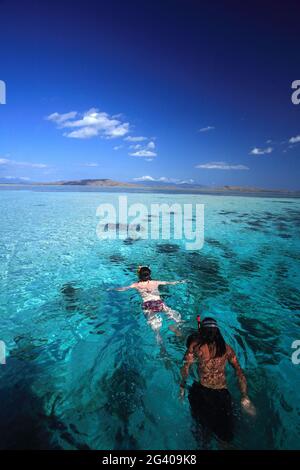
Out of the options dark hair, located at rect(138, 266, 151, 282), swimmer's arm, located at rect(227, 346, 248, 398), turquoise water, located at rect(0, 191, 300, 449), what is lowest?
turquoise water, located at rect(0, 191, 300, 449)

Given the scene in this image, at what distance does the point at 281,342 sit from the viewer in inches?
274

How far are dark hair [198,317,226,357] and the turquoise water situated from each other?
1.33m

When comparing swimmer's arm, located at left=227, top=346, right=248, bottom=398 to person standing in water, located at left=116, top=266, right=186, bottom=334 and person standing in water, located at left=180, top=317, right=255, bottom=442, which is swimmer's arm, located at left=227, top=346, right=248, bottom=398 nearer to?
person standing in water, located at left=180, top=317, right=255, bottom=442

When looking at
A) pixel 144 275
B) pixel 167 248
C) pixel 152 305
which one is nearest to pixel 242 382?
pixel 152 305

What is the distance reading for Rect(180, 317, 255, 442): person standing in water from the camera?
12.6 ft

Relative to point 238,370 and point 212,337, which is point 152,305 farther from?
point 212,337

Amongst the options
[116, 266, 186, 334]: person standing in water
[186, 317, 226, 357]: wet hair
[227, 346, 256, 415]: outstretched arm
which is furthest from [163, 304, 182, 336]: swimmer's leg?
[186, 317, 226, 357]: wet hair

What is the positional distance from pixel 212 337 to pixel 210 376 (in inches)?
26.9

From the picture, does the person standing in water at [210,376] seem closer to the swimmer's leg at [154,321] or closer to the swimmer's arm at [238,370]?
the swimmer's arm at [238,370]

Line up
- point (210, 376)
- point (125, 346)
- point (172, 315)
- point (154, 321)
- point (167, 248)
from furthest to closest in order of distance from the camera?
point (167, 248) → point (172, 315) → point (154, 321) → point (125, 346) → point (210, 376)

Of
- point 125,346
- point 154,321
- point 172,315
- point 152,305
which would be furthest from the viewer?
point 172,315

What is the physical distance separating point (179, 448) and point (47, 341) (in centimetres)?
441

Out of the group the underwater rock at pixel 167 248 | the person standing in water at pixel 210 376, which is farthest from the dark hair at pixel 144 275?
the underwater rock at pixel 167 248

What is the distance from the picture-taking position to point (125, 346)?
682 centimetres
